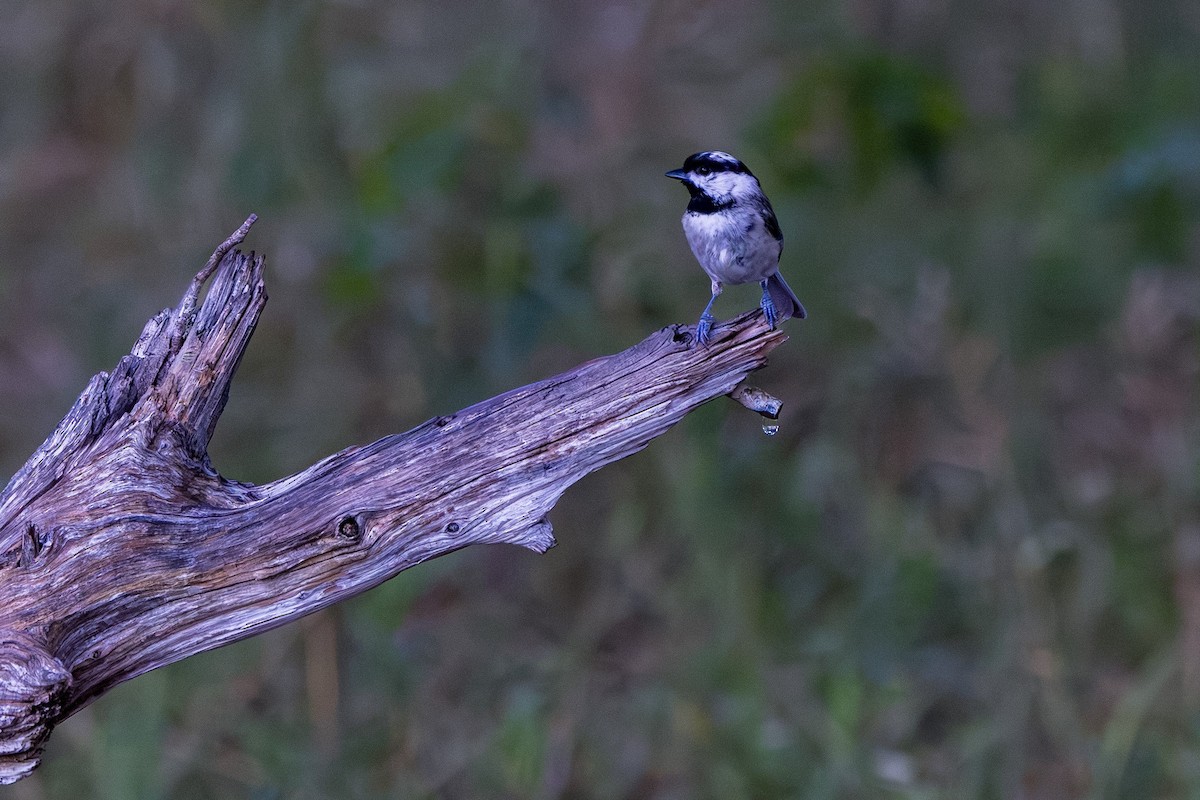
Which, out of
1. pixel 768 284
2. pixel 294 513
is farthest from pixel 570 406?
pixel 768 284

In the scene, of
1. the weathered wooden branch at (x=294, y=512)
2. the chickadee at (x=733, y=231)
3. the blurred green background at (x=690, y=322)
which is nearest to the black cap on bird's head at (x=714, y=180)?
the chickadee at (x=733, y=231)

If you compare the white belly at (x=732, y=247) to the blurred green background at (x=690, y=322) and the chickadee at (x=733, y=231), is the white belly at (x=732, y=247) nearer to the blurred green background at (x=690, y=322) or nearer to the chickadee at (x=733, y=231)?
the chickadee at (x=733, y=231)

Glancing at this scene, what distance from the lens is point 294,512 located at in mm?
2439

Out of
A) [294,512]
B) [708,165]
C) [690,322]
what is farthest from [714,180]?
[690,322]

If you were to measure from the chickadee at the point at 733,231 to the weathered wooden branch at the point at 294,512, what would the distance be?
0.62 metres

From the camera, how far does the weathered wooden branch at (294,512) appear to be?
2.40 m

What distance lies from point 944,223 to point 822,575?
71.9 inches

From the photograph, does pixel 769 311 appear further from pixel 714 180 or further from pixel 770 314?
pixel 714 180

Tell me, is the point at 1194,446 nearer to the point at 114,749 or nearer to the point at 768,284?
the point at 768,284

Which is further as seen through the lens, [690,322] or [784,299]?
[690,322]

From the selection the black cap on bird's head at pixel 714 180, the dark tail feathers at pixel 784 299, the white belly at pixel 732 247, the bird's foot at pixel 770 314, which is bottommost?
the bird's foot at pixel 770 314

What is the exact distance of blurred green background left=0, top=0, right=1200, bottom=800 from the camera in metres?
5.32

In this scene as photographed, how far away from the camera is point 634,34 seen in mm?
6730

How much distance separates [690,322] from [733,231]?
272cm
